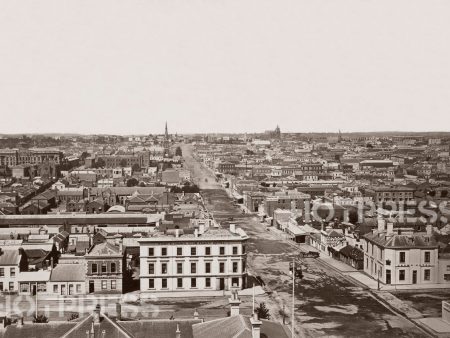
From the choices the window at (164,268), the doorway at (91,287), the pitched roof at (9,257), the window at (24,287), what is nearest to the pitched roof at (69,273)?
the doorway at (91,287)

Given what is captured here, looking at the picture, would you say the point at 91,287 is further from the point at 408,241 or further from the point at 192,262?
the point at 408,241

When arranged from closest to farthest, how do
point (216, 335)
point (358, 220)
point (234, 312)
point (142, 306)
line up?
point (216, 335) < point (234, 312) < point (142, 306) < point (358, 220)

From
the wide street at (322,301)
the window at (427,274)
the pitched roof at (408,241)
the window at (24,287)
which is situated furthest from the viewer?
the window at (427,274)

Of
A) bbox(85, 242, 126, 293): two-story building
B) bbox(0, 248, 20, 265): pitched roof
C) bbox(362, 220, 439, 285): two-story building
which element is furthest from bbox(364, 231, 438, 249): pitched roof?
bbox(0, 248, 20, 265): pitched roof

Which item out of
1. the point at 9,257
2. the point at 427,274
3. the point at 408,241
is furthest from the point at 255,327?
the point at 427,274

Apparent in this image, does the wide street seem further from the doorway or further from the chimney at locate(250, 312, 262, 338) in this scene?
the chimney at locate(250, 312, 262, 338)

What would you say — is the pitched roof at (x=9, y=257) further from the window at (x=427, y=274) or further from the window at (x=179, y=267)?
the window at (x=427, y=274)

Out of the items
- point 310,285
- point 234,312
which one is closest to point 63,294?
point 310,285

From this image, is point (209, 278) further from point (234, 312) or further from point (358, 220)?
point (358, 220)
